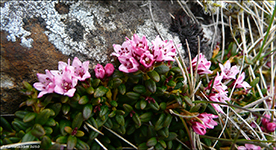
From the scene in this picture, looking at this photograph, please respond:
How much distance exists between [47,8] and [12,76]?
600 millimetres

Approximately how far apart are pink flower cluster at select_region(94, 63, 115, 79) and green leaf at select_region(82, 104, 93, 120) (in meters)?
0.23

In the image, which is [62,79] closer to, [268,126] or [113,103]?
[113,103]

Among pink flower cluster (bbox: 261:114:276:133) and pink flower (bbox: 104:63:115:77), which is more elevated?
pink flower (bbox: 104:63:115:77)

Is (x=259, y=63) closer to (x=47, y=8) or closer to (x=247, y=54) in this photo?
(x=247, y=54)

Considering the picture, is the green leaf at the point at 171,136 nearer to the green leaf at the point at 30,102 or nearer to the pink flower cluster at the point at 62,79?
the pink flower cluster at the point at 62,79

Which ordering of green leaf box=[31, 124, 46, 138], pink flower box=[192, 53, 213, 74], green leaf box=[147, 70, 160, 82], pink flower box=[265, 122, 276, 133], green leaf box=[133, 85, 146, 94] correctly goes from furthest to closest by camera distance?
pink flower box=[265, 122, 276, 133] < pink flower box=[192, 53, 213, 74] < green leaf box=[133, 85, 146, 94] < green leaf box=[147, 70, 160, 82] < green leaf box=[31, 124, 46, 138]

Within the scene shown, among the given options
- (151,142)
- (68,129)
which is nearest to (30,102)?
(68,129)

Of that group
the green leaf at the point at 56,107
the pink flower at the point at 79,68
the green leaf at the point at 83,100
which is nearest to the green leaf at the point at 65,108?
the green leaf at the point at 56,107

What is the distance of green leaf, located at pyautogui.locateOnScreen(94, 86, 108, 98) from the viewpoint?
1.34 metres

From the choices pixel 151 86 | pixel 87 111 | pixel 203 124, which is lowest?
pixel 203 124

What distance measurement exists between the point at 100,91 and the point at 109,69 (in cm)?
18

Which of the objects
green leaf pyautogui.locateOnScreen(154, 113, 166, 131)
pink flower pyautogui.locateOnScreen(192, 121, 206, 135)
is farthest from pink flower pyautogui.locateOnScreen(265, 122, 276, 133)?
green leaf pyautogui.locateOnScreen(154, 113, 166, 131)

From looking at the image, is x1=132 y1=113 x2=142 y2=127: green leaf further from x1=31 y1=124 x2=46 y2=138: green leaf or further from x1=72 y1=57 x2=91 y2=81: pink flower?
x1=31 y1=124 x2=46 y2=138: green leaf

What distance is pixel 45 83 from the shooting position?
134 centimetres
